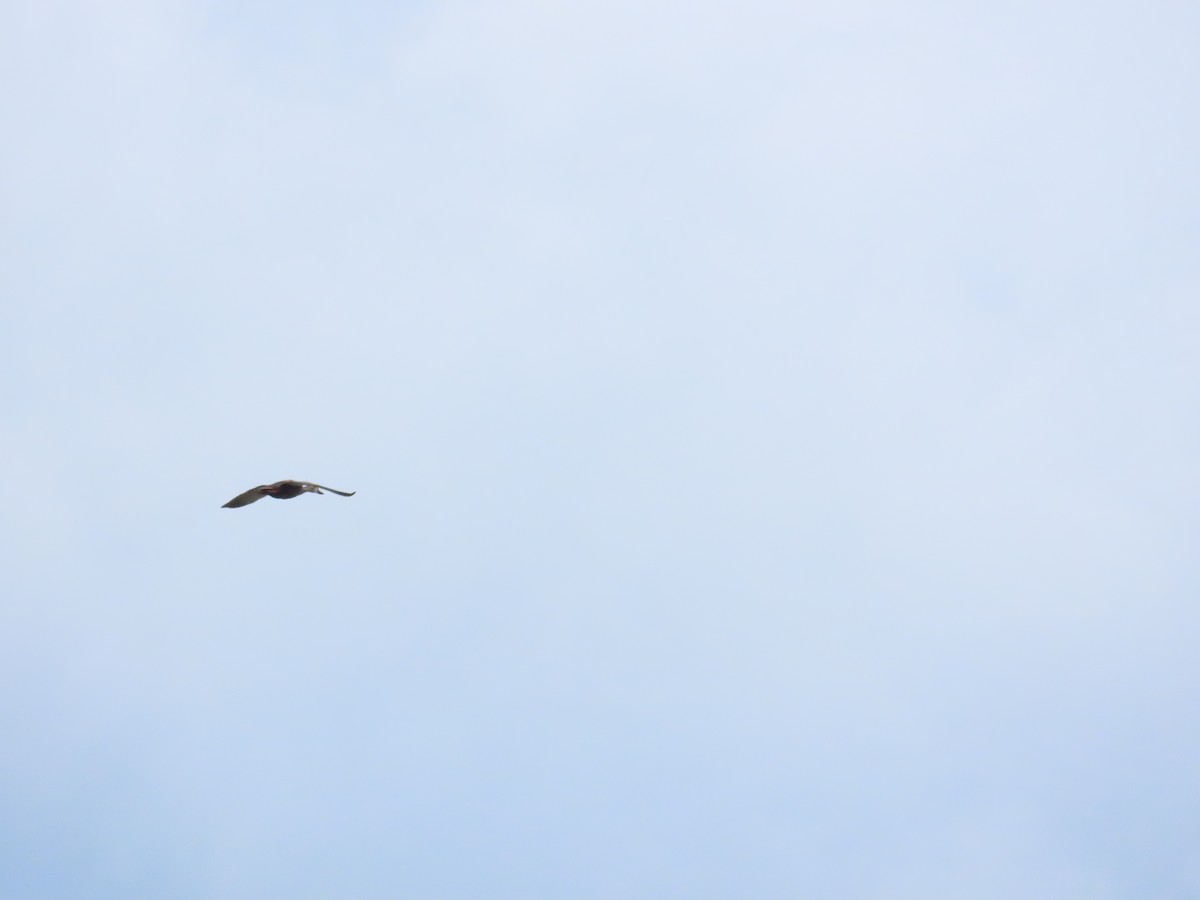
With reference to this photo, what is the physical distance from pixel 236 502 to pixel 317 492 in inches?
174

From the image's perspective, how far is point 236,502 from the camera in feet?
259

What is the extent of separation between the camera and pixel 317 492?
79.6 m
